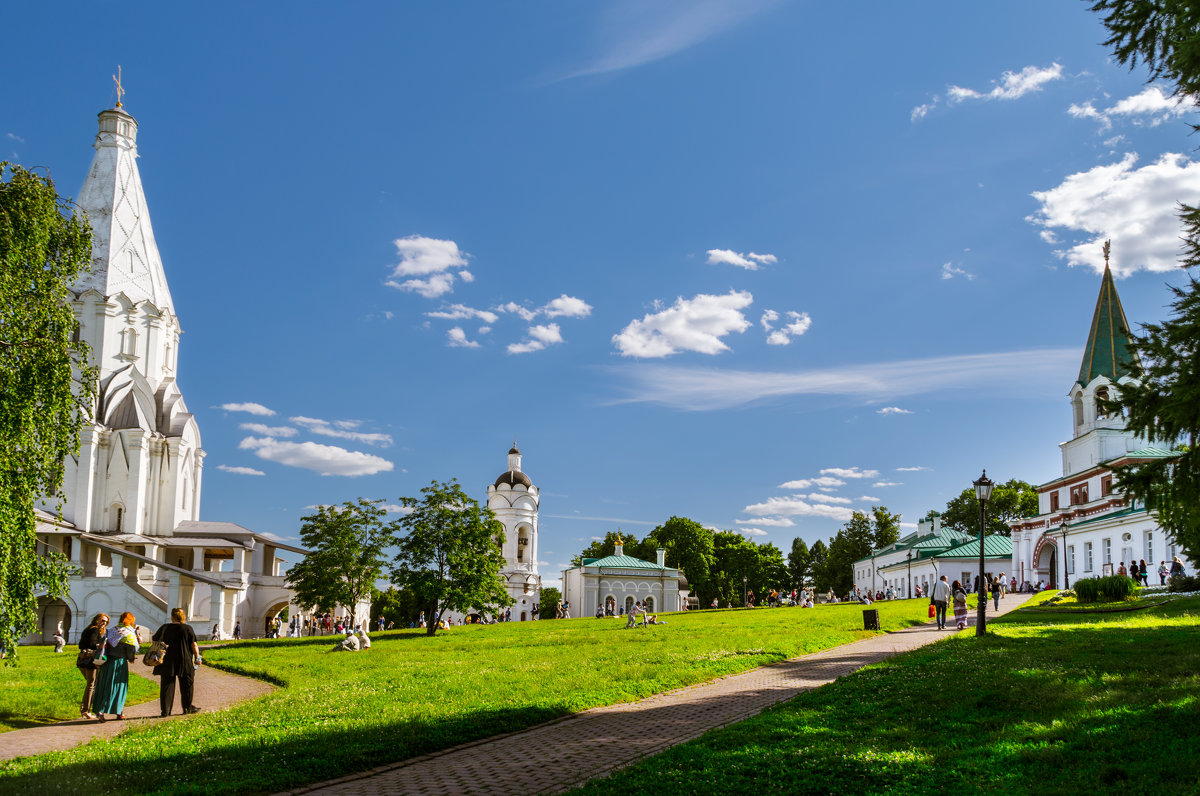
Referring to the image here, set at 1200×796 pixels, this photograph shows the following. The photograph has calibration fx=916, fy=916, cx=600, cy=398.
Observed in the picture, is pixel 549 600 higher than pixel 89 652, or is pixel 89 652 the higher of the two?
pixel 89 652

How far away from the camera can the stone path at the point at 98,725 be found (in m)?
12.3

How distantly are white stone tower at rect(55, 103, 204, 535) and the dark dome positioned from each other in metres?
29.8

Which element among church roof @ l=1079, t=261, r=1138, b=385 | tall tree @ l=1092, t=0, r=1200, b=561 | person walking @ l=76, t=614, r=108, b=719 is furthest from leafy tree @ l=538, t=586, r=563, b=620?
tall tree @ l=1092, t=0, r=1200, b=561

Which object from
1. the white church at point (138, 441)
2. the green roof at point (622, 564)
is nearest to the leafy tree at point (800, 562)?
the green roof at point (622, 564)

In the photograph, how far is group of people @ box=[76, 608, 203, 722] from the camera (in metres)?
14.7

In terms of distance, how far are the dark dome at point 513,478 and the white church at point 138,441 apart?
86.3 ft

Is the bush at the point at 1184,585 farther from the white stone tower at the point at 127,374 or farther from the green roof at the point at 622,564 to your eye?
the white stone tower at the point at 127,374

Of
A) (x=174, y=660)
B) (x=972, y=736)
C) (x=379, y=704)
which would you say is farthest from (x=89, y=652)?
(x=972, y=736)

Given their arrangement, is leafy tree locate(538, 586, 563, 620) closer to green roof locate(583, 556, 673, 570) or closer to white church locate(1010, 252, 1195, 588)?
green roof locate(583, 556, 673, 570)

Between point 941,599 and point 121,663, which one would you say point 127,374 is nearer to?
point 121,663

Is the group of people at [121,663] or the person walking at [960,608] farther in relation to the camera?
the person walking at [960,608]

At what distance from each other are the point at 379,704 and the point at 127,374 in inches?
2048

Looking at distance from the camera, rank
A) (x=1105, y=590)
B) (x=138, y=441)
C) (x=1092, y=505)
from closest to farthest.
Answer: (x=1105, y=590) → (x=1092, y=505) → (x=138, y=441)

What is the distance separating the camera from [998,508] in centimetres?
9525
